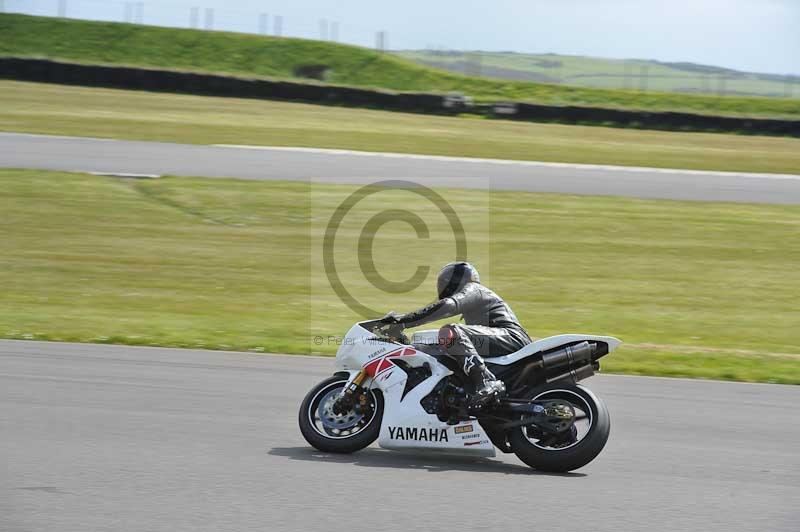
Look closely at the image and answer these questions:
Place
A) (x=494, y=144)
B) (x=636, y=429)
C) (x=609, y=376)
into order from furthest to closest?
(x=494, y=144) → (x=609, y=376) → (x=636, y=429)

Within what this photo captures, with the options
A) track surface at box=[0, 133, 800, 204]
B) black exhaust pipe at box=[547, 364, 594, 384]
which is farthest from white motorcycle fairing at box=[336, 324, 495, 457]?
track surface at box=[0, 133, 800, 204]

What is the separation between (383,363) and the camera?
7379 millimetres

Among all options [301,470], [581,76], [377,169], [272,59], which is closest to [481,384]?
[301,470]

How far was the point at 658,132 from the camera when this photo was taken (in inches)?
1363

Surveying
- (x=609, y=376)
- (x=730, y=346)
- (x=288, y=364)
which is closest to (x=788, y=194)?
(x=730, y=346)

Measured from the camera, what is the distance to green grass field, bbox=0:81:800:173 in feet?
92.8

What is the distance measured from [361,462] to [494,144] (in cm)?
2339

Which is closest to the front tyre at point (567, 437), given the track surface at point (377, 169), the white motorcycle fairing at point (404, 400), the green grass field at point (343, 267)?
the white motorcycle fairing at point (404, 400)

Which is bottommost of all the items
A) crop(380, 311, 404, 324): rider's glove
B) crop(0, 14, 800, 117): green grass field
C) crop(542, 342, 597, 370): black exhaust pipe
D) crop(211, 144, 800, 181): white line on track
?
crop(211, 144, 800, 181): white line on track

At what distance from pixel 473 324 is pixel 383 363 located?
702 millimetres

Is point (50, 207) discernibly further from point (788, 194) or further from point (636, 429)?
point (788, 194)

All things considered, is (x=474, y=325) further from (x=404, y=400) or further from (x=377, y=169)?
(x=377, y=169)

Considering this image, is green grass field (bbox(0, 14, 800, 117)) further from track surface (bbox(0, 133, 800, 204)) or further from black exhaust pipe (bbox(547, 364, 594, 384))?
black exhaust pipe (bbox(547, 364, 594, 384))

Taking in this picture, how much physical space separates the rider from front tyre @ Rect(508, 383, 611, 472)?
355 millimetres
